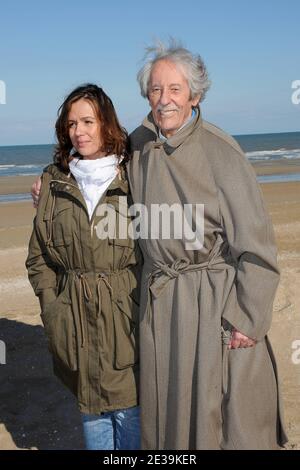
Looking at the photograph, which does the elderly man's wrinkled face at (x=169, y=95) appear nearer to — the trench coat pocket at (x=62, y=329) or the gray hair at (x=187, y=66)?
the gray hair at (x=187, y=66)

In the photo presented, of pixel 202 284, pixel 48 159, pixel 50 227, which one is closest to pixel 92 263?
pixel 50 227

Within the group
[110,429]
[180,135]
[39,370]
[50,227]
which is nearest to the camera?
[180,135]

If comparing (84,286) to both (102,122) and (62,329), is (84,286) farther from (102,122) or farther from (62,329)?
(102,122)

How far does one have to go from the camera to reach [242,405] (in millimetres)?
2596

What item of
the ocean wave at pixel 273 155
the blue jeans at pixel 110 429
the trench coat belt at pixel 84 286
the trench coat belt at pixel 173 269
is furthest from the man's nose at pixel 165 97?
the ocean wave at pixel 273 155

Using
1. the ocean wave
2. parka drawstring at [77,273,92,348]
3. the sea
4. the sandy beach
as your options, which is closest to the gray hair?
parka drawstring at [77,273,92,348]

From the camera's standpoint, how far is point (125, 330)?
2760 mm

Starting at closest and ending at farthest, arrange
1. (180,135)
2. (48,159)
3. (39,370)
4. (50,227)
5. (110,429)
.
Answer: (180,135), (50,227), (110,429), (39,370), (48,159)

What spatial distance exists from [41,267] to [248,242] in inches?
40.5

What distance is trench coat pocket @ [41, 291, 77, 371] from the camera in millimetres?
2766

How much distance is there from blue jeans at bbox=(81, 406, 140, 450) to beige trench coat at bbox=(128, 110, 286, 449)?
7.7 inches

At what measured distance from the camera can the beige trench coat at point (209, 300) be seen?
249 cm

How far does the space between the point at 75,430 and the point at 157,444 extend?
1.34m

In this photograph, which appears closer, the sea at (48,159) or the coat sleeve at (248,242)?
the coat sleeve at (248,242)
